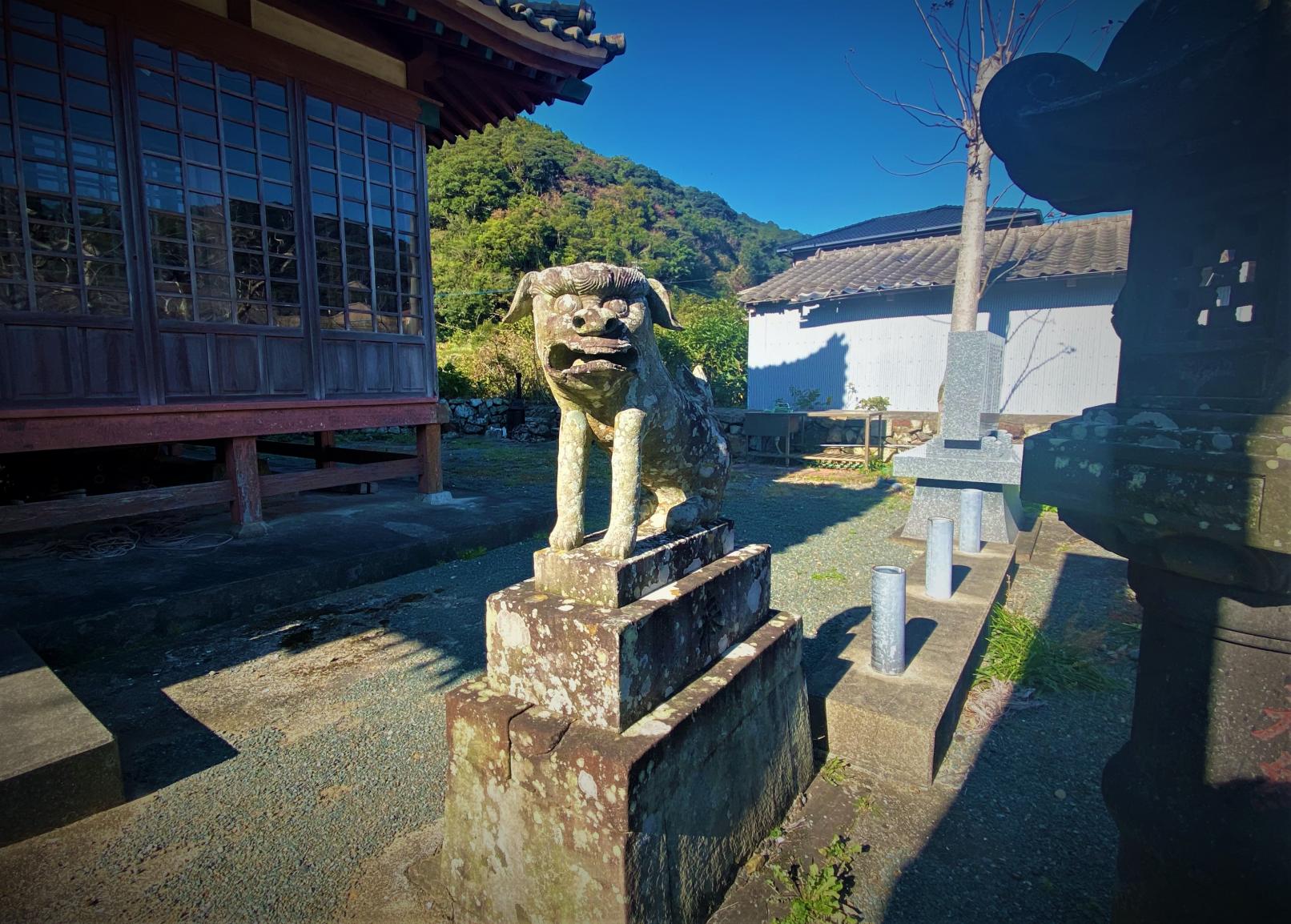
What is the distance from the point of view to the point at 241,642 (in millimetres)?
4223

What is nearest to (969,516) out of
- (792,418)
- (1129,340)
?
(1129,340)

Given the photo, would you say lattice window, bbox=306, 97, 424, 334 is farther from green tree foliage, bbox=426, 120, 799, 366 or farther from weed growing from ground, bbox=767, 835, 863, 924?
green tree foliage, bbox=426, 120, 799, 366

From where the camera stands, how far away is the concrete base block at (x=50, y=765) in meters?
2.41

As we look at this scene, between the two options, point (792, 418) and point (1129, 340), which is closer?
point (1129, 340)

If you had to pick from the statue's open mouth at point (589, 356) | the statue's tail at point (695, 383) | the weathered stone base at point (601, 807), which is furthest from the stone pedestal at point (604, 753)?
the statue's tail at point (695, 383)

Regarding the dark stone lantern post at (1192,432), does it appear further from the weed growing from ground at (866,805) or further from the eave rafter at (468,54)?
the eave rafter at (468,54)

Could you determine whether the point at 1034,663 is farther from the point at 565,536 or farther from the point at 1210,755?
the point at 565,536

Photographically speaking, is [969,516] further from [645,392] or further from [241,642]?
[241,642]

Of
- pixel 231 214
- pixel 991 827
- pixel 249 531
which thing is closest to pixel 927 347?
pixel 991 827

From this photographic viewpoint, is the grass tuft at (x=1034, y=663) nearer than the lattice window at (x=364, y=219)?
Yes

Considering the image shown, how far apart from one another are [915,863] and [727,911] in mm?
787

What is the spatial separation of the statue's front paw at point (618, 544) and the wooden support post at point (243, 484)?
4965mm

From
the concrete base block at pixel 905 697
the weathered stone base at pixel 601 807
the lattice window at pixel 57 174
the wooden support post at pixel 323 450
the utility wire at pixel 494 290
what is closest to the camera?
the weathered stone base at pixel 601 807

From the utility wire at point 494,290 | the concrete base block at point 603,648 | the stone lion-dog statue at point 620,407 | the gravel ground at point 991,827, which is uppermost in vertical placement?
the utility wire at point 494,290
